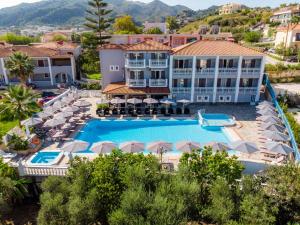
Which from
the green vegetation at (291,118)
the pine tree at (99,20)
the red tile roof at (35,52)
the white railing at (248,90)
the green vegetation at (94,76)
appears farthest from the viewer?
the pine tree at (99,20)

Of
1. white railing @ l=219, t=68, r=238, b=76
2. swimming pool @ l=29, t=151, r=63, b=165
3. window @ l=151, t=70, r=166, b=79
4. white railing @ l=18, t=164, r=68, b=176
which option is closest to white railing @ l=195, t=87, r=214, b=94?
white railing @ l=219, t=68, r=238, b=76

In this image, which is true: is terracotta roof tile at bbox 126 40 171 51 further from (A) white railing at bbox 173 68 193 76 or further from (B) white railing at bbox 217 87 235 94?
(B) white railing at bbox 217 87 235 94

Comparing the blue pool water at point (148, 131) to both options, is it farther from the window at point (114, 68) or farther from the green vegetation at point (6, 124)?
the window at point (114, 68)

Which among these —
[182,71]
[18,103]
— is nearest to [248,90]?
[182,71]

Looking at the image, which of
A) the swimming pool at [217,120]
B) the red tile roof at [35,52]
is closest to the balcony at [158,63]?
the swimming pool at [217,120]

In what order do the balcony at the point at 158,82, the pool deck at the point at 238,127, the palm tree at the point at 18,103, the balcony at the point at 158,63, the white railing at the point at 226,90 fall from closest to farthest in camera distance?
1. the pool deck at the point at 238,127
2. the palm tree at the point at 18,103
3. the balcony at the point at 158,63
4. the balcony at the point at 158,82
5. the white railing at the point at 226,90

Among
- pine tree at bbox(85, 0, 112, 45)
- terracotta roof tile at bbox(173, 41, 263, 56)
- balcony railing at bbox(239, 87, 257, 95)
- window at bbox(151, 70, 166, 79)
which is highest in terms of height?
pine tree at bbox(85, 0, 112, 45)
